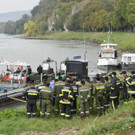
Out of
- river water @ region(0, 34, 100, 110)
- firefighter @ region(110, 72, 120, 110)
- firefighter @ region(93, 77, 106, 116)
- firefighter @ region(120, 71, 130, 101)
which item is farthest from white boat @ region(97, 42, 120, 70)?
firefighter @ region(93, 77, 106, 116)

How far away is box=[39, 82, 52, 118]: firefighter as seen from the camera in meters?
12.0

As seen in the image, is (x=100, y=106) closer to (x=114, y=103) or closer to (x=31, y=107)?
(x=114, y=103)

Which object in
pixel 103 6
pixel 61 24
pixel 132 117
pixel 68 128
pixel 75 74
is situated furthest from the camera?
pixel 61 24

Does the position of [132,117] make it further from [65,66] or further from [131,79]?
[65,66]

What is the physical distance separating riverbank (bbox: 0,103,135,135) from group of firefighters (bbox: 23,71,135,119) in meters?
0.36

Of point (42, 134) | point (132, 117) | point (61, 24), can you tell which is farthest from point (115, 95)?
point (61, 24)

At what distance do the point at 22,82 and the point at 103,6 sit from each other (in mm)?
121441

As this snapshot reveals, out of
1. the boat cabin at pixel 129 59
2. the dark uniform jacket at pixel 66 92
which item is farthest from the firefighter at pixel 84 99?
the boat cabin at pixel 129 59

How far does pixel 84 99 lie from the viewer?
11906 mm

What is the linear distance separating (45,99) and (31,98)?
64 cm

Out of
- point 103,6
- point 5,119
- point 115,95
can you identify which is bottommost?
point 5,119

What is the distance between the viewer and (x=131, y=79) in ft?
40.9

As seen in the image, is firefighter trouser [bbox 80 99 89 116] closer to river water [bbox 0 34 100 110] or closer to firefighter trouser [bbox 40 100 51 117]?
firefighter trouser [bbox 40 100 51 117]

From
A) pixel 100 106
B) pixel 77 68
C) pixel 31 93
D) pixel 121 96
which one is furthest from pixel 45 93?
pixel 77 68
